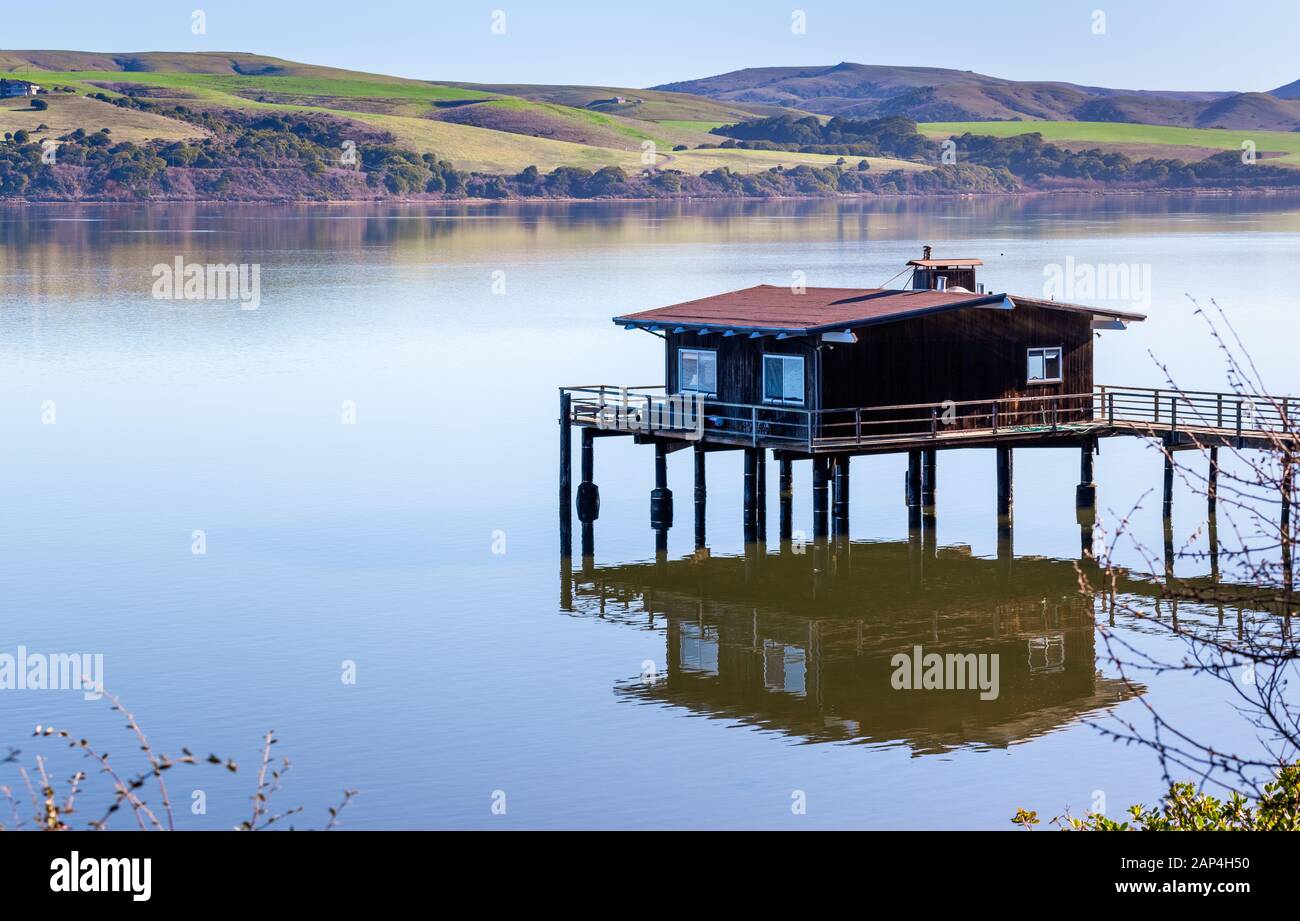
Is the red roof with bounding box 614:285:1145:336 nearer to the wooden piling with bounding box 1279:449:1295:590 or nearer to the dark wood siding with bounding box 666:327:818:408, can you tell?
the dark wood siding with bounding box 666:327:818:408

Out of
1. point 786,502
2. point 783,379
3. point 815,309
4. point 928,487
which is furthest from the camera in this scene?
point 928,487

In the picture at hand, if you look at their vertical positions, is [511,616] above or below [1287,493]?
below

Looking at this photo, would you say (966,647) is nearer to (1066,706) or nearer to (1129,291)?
(1066,706)

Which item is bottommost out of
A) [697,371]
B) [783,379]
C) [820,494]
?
[820,494]

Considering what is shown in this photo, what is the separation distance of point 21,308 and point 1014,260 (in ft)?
245

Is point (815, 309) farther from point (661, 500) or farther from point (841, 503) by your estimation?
point (661, 500)

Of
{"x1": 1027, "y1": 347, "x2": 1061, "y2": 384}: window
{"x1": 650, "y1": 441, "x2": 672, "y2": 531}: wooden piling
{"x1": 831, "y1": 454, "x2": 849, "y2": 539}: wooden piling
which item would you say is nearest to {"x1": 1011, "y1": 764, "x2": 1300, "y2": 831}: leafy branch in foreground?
{"x1": 1027, "y1": 347, "x2": 1061, "y2": 384}: window

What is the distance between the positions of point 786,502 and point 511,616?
10482mm

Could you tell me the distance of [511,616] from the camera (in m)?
40.8

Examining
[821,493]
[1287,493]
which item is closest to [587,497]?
[821,493]

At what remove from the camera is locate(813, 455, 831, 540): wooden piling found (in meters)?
44.6

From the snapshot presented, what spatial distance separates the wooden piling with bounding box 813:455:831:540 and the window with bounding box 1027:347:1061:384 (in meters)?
5.25
